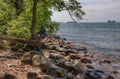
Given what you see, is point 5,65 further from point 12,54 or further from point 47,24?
point 47,24

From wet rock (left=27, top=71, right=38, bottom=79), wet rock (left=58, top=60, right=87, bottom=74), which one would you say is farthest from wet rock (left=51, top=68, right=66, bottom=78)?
wet rock (left=58, top=60, right=87, bottom=74)

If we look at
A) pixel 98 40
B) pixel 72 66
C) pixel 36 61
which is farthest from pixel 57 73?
pixel 98 40

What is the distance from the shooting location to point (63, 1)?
2084 centimetres

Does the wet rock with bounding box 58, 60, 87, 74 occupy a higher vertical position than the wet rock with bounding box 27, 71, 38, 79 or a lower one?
lower

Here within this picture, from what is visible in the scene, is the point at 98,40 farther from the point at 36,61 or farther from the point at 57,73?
the point at 57,73

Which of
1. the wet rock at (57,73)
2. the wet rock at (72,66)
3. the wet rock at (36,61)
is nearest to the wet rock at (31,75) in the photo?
the wet rock at (57,73)

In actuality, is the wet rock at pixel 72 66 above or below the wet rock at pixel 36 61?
below

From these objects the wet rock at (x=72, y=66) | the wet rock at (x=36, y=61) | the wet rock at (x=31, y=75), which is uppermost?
the wet rock at (x=36, y=61)

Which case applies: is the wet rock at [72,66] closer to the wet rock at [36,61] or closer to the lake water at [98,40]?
the wet rock at [36,61]

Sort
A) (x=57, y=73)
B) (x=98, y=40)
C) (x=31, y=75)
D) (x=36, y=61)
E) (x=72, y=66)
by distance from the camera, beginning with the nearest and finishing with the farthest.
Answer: (x=31, y=75) → (x=57, y=73) → (x=36, y=61) → (x=72, y=66) → (x=98, y=40)

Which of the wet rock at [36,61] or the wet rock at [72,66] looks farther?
the wet rock at [72,66]

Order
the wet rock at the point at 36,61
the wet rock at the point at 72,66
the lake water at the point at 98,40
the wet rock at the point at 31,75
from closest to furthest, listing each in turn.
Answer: the wet rock at the point at 31,75, the wet rock at the point at 36,61, the wet rock at the point at 72,66, the lake water at the point at 98,40

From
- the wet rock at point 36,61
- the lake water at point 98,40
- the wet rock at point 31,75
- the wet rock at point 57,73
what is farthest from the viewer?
the lake water at point 98,40

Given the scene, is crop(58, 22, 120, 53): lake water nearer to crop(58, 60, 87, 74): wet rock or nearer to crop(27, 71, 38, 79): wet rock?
crop(58, 60, 87, 74): wet rock
